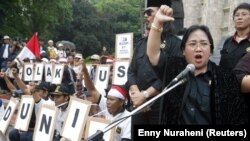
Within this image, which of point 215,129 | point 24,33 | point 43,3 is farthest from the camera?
point 43,3

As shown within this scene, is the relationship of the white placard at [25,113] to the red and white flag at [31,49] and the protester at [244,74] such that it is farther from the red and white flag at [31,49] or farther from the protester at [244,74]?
the protester at [244,74]

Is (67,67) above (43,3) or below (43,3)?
below

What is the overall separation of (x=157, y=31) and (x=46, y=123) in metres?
3.54

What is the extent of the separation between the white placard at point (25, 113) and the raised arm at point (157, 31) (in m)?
4.17

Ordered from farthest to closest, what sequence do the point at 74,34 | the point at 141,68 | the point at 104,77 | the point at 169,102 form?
the point at 74,34 < the point at 104,77 < the point at 141,68 < the point at 169,102

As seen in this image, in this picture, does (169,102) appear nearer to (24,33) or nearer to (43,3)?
(24,33)

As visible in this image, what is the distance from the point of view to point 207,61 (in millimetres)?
3365

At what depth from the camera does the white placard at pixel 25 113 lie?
7.41 meters

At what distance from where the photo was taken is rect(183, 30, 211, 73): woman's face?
3.33 metres

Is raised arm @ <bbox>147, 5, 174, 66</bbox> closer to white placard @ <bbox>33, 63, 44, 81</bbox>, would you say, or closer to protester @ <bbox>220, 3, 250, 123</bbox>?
protester @ <bbox>220, 3, 250, 123</bbox>

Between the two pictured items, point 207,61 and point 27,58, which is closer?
point 207,61

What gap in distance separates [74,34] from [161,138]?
4513 cm

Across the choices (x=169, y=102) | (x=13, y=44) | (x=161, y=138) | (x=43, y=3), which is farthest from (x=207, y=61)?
(x=43, y=3)

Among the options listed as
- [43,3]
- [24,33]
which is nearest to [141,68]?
[24,33]
